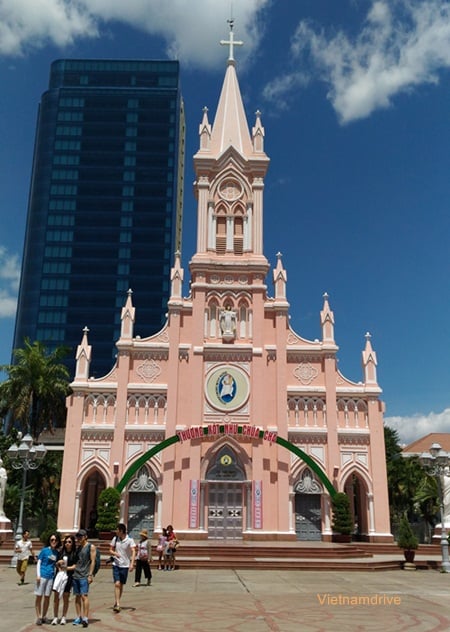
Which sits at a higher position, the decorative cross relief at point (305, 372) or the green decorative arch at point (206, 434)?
the decorative cross relief at point (305, 372)

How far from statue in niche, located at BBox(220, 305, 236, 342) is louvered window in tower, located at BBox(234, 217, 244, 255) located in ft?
13.8

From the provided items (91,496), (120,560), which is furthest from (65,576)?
(91,496)

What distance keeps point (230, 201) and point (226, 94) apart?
875 centimetres

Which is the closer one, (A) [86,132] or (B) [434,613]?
(B) [434,613]

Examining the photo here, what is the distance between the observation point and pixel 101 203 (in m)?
106

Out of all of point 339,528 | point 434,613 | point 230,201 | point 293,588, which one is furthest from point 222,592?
point 230,201

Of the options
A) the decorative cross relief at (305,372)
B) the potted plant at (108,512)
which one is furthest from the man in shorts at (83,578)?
the decorative cross relief at (305,372)

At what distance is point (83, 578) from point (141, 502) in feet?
71.5

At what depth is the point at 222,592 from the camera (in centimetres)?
1677

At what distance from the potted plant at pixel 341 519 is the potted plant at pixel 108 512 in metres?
11.1

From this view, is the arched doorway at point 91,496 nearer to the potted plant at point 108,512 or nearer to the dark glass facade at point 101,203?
the potted plant at point 108,512

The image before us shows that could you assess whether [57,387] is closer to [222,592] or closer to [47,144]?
[222,592]

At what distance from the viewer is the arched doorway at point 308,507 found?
109ft

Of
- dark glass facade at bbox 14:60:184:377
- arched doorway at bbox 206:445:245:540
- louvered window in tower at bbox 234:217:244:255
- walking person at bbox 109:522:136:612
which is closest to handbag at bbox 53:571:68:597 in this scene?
walking person at bbox 109:522:136:612
